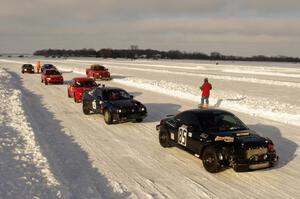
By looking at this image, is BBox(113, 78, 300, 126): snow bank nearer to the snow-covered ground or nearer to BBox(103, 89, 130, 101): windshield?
the snow-covered ground

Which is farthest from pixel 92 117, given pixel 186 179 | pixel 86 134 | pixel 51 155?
pixel 186 179

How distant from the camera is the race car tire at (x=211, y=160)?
8.50 m

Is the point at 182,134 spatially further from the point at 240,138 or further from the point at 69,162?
the point at 69,162

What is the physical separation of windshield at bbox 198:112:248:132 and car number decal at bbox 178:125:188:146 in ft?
1.89

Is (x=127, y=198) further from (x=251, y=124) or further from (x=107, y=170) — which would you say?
(x=251, y=124)

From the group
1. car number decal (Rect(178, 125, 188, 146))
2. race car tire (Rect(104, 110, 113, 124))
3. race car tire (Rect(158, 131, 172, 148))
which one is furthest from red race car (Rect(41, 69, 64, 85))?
car number decal (Rect(178, 125, 188, 146))

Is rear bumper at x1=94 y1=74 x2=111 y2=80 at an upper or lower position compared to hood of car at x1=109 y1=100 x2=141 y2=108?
lower

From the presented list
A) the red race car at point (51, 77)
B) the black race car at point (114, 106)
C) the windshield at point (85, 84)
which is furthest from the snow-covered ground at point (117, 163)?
the red race car at point (51, 77)

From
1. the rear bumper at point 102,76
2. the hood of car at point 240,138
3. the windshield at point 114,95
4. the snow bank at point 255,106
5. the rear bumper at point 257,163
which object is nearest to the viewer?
the rear bumper at point 257,163

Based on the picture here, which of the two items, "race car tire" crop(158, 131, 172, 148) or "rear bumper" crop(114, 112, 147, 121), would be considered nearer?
"race car tire" crop(158, 131, 172, 148)

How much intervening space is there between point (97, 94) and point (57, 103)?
5.26 metres

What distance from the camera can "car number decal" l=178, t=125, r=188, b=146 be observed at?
9.83 m

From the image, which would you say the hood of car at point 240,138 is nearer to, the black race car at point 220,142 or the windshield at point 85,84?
the black race car at point 220,142

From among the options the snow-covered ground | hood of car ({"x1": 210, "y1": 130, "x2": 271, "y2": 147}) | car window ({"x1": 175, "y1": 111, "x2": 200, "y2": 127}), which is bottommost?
the snow-covered ground
